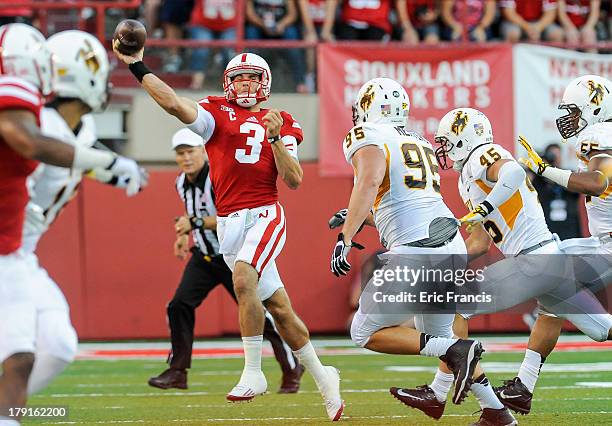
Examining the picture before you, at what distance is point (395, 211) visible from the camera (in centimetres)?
612

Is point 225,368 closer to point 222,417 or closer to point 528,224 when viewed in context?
point 222,417

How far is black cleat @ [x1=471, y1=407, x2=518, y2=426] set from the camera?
600cm

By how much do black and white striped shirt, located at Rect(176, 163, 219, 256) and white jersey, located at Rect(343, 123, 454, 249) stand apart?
98.3 inches

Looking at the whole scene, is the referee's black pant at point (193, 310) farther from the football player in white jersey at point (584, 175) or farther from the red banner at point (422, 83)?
the red banner at point (422, 83)

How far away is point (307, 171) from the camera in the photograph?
12.6 m

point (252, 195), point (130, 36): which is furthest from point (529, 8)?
point (130, 36)

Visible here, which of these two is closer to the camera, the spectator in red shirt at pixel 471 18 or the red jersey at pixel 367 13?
the red jersey at pixel 367 13

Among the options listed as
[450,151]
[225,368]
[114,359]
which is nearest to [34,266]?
[450,151]

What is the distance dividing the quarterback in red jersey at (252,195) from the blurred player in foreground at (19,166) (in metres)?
1.72

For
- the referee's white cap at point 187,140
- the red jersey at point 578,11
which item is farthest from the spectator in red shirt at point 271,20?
the referee's white cap at point 187,140

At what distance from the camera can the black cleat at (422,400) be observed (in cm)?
616

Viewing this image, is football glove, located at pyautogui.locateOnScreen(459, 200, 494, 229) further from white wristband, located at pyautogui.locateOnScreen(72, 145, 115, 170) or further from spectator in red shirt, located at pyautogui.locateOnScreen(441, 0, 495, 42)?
spectator in red shirt, located at pyautogui.locateOnScreen(441, 0, 495, 42)

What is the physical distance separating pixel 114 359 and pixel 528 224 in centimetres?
535

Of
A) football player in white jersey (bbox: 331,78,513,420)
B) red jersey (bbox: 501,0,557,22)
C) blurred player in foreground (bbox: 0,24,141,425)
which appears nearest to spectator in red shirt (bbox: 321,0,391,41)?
red jersey (bbox: 501,0,557,22)
